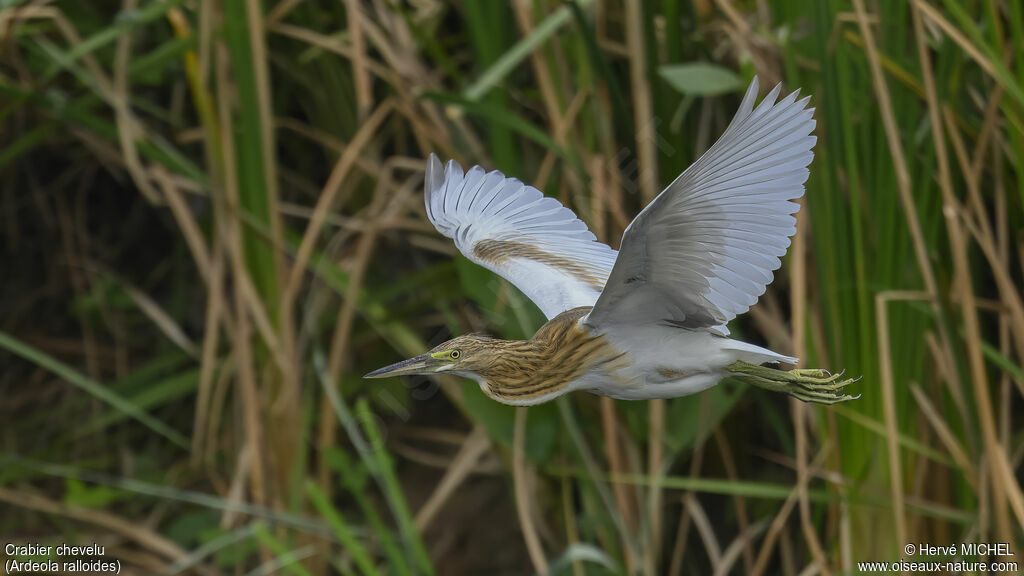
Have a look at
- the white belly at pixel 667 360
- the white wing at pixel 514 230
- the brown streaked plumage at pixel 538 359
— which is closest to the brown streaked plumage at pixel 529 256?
the white wing at pixel 514 230

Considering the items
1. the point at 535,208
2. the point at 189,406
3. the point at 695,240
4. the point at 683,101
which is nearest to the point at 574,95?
the point at 683,101

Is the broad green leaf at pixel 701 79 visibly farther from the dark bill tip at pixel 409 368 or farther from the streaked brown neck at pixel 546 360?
the dark bill tip at pixel 409 368

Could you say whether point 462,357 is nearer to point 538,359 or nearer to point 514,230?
point 538,359

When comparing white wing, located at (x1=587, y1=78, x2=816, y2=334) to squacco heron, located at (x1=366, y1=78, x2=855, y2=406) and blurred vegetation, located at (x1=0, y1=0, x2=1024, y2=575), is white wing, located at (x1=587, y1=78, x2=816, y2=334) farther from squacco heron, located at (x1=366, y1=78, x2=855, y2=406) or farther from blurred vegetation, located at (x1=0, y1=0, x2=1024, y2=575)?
blurred vegetation, located at (x1=0, y1=0, x2=1024, y2=575)

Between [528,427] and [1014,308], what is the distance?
0.82m

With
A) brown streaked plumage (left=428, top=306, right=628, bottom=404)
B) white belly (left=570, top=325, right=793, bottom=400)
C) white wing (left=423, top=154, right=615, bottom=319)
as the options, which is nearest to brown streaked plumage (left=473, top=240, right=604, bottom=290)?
white wing (left=423, top=154, right=615, bottom=319)

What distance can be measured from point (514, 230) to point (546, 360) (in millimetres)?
387

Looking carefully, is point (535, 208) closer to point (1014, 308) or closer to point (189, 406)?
point (1014, 308)

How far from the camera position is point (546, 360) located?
1282 mm

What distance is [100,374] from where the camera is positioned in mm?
2910

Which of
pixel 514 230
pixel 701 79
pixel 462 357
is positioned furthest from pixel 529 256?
pixel 701 79

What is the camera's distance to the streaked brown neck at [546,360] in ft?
4.02

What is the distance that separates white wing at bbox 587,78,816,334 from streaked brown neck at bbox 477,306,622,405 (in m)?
0.04

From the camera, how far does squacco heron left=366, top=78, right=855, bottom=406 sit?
3.39 ft
